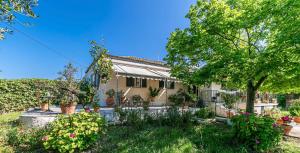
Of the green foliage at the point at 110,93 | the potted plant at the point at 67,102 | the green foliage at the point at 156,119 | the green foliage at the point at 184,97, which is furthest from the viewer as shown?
the green foliage at the point at 184,97

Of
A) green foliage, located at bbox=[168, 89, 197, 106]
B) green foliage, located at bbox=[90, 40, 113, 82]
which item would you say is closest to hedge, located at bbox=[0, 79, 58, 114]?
green foliage, located at bbox=[90, 40, 113, 82]

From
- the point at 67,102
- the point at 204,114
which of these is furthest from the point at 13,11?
the point at 204,114

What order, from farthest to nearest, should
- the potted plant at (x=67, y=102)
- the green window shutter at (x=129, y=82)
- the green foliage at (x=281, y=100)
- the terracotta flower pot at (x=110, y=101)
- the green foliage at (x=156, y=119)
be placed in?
the green foliage at (x=281, y=100) < the green window shutter at (x=129, y=82) < the terracotta flower pot at (x=110, y=101) < the potted plant at (x=67, y=102) < the green foliage at (x=156, y=119)

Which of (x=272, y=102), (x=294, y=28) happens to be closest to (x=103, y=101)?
(x=294, y=28)

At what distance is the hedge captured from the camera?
19.3 meters

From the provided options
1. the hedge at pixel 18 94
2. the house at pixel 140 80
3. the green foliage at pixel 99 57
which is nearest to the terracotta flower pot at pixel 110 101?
the house at pixel 140 80

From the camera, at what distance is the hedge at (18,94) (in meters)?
19.3

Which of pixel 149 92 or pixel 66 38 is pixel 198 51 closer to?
pixel 149 92

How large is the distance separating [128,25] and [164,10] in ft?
27.8

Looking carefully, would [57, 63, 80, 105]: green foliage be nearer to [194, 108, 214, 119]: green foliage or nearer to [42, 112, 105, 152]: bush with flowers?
[42, 112, 105, 152]: bush with flowers

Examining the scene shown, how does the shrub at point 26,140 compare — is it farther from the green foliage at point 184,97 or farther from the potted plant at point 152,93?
the potted plant at point 152,93

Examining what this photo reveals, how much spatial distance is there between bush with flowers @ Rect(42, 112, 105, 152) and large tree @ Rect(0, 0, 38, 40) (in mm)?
4260

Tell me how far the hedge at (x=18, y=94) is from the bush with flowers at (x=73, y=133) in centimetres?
1247

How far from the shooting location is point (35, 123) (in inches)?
478
